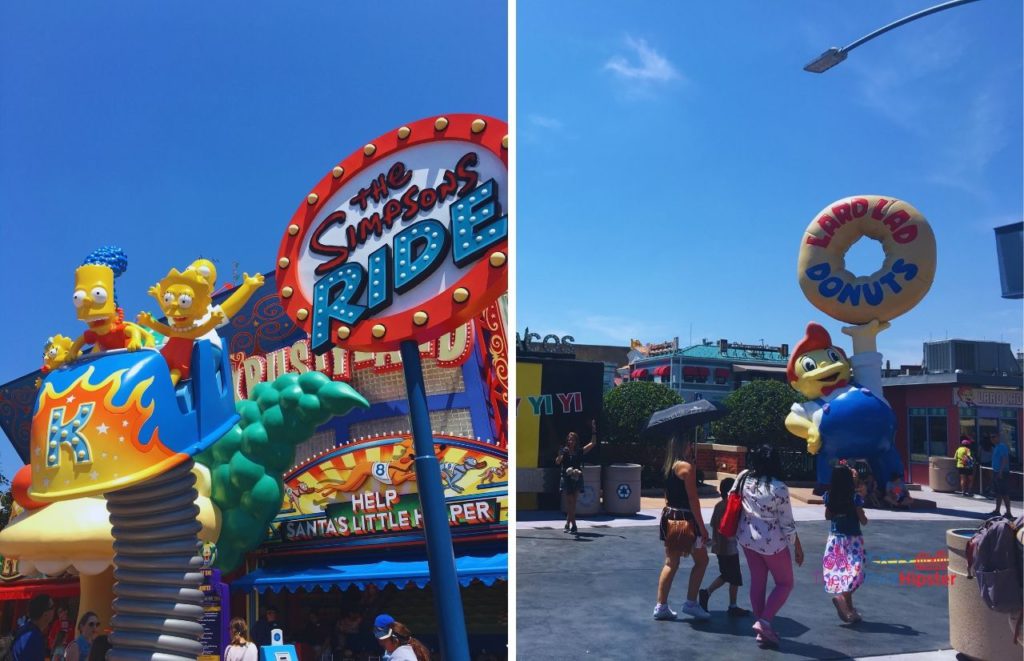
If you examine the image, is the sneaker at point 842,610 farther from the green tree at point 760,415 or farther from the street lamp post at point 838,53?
the green tree at point 760,415

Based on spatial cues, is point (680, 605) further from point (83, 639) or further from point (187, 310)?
point (83, 639)

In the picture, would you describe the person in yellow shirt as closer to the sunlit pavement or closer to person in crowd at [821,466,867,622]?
the sunlit pavement

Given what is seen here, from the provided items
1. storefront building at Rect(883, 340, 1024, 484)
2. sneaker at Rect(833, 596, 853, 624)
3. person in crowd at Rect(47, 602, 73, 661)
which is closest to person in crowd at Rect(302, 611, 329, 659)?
person in crowd at Rect(47, 602, 73, 661)

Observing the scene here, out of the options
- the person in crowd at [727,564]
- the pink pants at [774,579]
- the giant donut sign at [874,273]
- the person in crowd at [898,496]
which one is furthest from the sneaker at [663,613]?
the person in crowd at [898,496]

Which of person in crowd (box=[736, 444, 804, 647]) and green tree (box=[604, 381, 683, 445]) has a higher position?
green tree (box=[604, 381, 683, 445])

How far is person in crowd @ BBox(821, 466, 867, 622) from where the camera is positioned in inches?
259

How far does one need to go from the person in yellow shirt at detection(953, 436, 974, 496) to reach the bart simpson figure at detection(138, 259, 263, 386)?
981cm

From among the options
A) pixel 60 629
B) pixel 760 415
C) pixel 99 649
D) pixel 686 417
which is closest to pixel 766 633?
pixel 686 417

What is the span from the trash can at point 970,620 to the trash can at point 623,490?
6.57 metres

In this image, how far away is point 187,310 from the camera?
7328 mm

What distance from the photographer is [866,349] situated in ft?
28.3

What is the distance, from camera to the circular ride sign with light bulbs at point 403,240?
615 centimetres

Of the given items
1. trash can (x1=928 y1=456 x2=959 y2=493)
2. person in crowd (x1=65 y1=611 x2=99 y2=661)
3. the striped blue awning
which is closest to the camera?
person in crowd (x1=65 y1=611 x2=99 y2=661)

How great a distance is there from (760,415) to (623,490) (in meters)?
6.95
